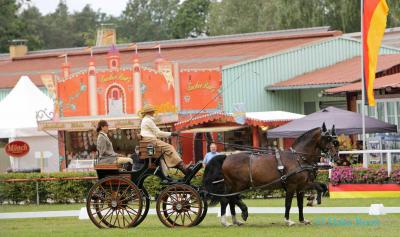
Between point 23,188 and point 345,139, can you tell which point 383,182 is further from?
point 23,188

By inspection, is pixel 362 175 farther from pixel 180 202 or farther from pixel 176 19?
pixel 176 19

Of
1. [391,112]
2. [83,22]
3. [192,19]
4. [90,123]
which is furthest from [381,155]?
[83,22]

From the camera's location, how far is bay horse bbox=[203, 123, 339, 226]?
16.9 m

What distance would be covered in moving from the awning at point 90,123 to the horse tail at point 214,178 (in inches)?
659

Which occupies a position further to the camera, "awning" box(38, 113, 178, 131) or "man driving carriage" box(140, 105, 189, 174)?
"awning" box(38, 113, 178, 131)

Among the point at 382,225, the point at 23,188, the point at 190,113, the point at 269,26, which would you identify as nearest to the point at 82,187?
the point at 23,188

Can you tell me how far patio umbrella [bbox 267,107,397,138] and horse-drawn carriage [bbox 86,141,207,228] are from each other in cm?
1109

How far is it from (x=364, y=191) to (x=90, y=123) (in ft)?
46.9

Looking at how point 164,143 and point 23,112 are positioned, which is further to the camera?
point 23,112

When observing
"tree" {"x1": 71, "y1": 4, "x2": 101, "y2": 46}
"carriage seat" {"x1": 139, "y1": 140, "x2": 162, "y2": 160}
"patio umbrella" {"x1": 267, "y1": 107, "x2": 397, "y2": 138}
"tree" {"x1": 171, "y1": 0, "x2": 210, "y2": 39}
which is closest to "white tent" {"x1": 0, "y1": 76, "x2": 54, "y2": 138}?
"patio umbrella" {"x1": 267, "y1": 107, "x2": 397, "y2": 138}

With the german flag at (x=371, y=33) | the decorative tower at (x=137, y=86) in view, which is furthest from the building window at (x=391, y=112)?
the decorative tower at (x=137, y=86)

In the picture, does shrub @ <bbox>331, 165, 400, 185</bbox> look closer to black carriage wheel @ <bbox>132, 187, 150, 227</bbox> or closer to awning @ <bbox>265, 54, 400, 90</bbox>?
black carriage wheel @ <bbox>132, 187, 150, 227</bbox>

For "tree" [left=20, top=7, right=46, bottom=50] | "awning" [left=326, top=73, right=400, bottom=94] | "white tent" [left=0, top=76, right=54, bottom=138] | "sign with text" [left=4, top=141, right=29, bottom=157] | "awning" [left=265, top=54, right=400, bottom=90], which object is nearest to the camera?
"awning" [left=326, top=73, right=400, bottom=94]

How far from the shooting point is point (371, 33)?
26.5 metres
